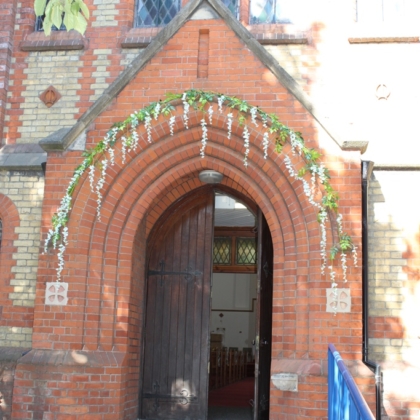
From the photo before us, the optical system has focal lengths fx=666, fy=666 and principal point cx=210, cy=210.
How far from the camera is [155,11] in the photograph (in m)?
9.56

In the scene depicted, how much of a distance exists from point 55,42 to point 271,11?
10.0 feet

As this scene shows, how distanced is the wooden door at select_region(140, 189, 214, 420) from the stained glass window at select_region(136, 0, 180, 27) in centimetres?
267

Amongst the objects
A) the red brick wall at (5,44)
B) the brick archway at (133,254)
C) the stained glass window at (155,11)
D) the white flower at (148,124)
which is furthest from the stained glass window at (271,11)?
the red brick wall at (5,44)

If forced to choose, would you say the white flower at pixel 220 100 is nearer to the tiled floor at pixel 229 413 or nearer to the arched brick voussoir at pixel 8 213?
the arched brick voussoir at pixel 8 213

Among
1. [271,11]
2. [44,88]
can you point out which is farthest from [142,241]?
[271,11]

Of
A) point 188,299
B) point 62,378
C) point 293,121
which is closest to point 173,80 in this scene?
point 293,121

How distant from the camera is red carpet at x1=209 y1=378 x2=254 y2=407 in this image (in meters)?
10.5

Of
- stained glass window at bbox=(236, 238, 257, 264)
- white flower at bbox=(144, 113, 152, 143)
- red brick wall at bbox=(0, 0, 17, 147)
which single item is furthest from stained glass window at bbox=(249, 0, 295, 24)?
stained glass window at bbox=(236, 238, 257, 264)

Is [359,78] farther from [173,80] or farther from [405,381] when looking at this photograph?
[405,381]

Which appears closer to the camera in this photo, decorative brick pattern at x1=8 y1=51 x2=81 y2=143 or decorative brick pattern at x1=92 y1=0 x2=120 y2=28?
decorative brick pattern at x1=8 y1=51 x2=81 y2=143

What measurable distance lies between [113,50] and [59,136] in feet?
6.05

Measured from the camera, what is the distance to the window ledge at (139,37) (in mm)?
9102

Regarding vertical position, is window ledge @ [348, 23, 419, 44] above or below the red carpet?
above

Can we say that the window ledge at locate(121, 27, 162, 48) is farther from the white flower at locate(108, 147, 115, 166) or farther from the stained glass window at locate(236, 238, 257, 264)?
the stained glass window at locate(236, 238, 257, 264)
